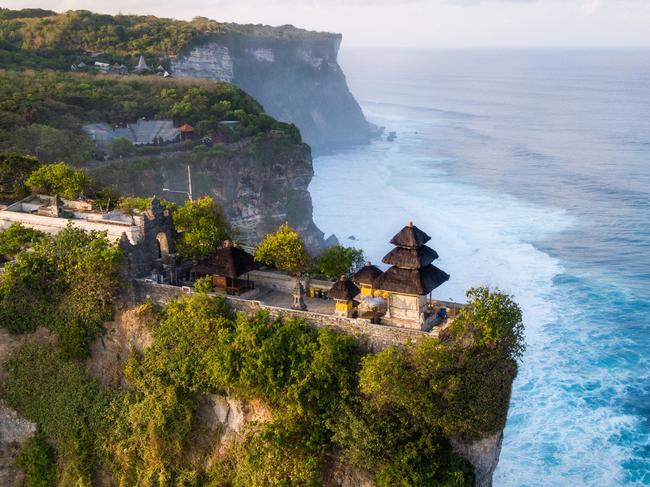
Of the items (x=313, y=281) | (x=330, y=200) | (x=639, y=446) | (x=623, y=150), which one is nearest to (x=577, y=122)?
(x=623, y=150)

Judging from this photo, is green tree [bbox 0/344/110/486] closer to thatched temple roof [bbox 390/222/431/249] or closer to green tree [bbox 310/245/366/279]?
green tree [bbox 310/245/366/279]

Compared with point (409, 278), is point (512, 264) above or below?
below

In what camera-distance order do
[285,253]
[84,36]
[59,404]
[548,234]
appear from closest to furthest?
[59,404] → [285,253] → [548,234] → [84,36]

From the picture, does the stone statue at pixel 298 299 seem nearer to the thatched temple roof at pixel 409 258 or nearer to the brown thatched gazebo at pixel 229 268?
the brown thatched gazebo at pixel 229 268

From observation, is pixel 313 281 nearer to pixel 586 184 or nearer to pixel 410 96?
pixel 586 184

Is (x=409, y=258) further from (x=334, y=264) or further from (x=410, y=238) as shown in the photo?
(x=334, y=264)

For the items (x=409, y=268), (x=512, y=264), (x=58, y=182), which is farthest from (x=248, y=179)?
(x=409, y=268)

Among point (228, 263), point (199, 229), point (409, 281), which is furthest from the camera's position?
point (199, 229)
